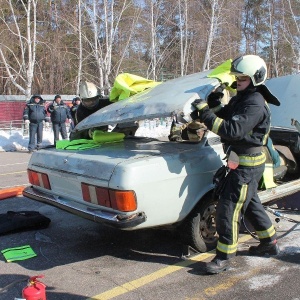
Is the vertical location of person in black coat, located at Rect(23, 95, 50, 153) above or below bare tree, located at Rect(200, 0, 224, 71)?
below

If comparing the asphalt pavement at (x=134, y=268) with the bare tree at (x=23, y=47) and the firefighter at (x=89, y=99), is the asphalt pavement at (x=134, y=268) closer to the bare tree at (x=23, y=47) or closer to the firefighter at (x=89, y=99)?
the firefighter at (x=89, y=99)

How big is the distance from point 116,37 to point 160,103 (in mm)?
29980

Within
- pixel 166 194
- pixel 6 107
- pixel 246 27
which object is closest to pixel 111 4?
pixel 6 107

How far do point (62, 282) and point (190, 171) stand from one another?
1.36 meters

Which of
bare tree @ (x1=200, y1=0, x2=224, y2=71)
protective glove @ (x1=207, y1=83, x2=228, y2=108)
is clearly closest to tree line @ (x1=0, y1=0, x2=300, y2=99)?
bare tree @ (x1=200, y1=0, x2=224, y2=71)

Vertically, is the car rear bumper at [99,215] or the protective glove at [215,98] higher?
the protective glove at [215,98]

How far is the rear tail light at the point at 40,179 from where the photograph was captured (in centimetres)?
383

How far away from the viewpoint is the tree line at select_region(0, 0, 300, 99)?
2777cm

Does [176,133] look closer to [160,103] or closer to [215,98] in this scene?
[215,98]

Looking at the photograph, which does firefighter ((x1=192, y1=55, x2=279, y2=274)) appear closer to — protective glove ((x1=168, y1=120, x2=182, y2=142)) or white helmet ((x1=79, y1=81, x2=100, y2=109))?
protective glove ((x1=168, y1=120, x2=182, y2=142))

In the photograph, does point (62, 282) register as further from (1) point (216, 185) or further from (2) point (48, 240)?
(1) point (216, 185)

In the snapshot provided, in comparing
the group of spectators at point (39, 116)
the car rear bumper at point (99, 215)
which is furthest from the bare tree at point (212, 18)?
the car rear bumper at point (99, 215)

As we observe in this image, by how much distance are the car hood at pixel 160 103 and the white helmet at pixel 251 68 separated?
27 centimetres

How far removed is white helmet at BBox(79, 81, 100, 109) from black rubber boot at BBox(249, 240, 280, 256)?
8.19ft
